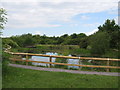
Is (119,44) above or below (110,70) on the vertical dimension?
above

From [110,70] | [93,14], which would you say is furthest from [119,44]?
[110,70]

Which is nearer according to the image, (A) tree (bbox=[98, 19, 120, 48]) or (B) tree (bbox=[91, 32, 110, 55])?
(B) tree (bbox=[91, 32, 110, 55])

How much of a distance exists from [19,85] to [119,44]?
940 inches

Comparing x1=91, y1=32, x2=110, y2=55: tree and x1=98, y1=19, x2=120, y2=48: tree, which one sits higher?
x1=98, y1=19, x2=120, y2=48: tree

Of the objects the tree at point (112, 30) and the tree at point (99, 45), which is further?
the tree at point (112, 30)

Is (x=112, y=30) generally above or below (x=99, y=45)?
above

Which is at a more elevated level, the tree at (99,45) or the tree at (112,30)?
the tree at (112,30)

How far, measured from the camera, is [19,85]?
4.46 meters

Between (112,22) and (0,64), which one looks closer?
(0,64)

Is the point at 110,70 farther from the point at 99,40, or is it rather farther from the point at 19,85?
the point at 99,40

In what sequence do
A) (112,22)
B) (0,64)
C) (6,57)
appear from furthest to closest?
1. (112,22)
2. (6,57)
3. (0,64)

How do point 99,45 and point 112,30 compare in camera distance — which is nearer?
point 99,45

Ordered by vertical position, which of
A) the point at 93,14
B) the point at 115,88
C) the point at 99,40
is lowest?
the point at 115,88

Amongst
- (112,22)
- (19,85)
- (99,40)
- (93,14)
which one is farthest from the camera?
(112,22)
